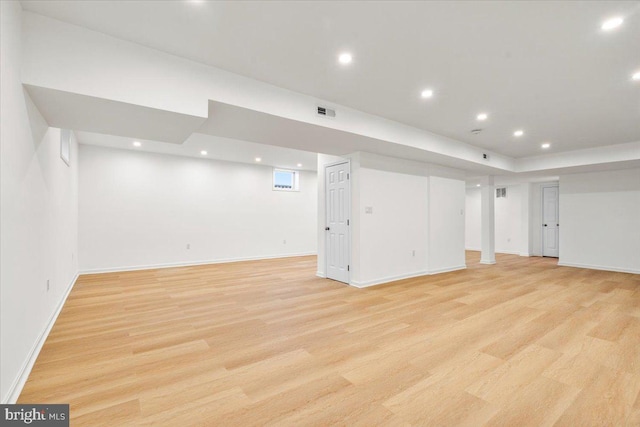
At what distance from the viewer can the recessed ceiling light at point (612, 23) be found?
2240 mm

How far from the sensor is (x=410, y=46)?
8.55 ft

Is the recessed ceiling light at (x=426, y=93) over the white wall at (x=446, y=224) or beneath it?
over

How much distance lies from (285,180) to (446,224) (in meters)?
4.95

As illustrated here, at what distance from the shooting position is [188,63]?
2836 millimetres

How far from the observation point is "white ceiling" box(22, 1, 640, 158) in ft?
7.06

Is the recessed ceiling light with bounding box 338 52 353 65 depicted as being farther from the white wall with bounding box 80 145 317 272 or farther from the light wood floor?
the white wall with bounding box 80 145 317 272

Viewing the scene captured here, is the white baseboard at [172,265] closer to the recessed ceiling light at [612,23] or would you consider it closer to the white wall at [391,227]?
the white wall at [391,227]

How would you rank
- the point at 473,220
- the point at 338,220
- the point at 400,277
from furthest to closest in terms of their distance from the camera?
the point at 473,220, the point at 400,277, the point at 338,220

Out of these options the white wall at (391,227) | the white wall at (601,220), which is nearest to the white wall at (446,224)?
the white wall at (391,227)

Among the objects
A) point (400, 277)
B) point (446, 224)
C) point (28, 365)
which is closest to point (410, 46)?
point (28, 365)

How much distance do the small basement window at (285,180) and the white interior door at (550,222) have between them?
8.27 meters

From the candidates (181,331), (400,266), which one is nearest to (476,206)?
(400,266)

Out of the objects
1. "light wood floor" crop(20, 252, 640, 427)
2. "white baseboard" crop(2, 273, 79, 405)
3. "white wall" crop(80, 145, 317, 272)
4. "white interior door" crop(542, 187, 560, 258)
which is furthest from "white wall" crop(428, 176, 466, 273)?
"white baseboard" crop(2, 273, 79, 405)

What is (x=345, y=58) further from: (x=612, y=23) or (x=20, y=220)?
(x=20, y=220)
